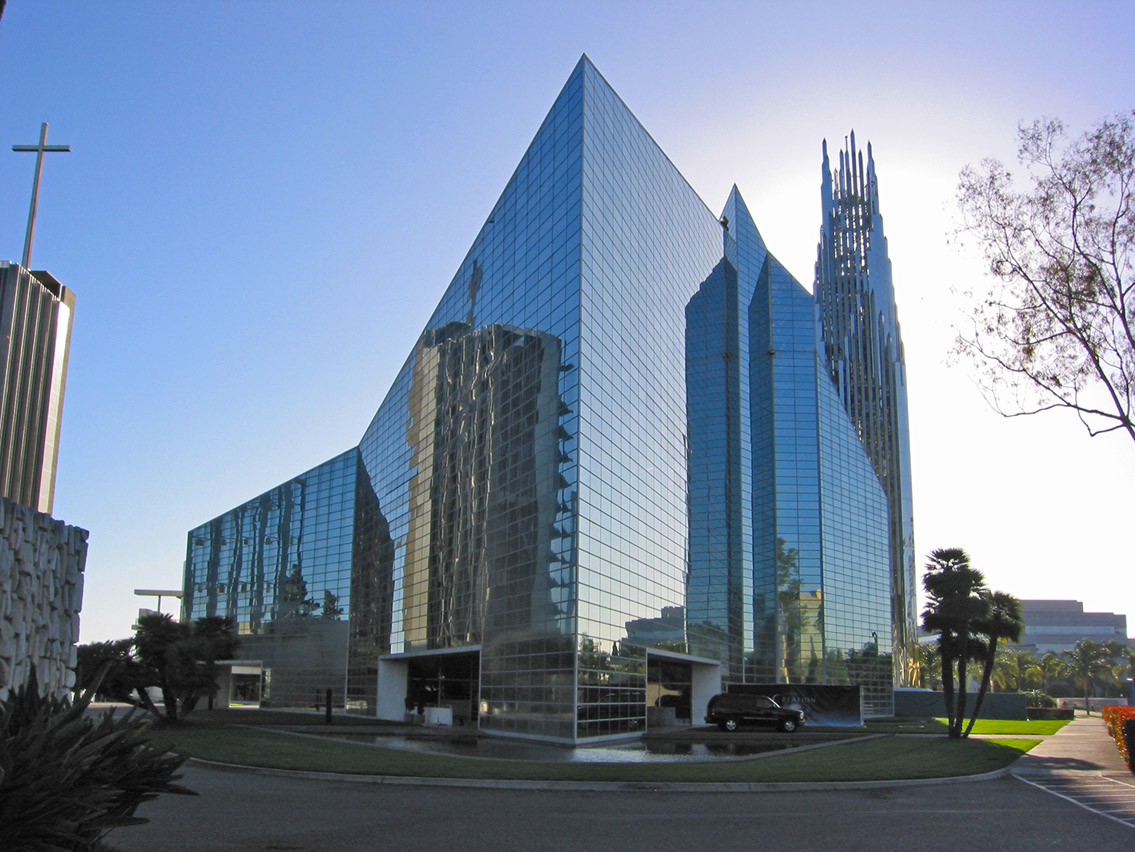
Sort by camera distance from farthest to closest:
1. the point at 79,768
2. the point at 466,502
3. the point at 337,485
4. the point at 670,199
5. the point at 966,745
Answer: the point at 337,485, the point at 670,199, the point at 466,502, the point at 966,745, the point at 79,768

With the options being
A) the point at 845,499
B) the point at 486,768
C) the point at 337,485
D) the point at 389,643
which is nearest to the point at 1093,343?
the point at 486,768

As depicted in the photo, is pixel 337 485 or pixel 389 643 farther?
pixel 337 485

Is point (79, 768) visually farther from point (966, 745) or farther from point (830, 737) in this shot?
point (830, 737)

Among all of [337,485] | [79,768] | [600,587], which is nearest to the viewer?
[79,768]

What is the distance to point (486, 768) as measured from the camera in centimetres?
2030

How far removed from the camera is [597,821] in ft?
43.5

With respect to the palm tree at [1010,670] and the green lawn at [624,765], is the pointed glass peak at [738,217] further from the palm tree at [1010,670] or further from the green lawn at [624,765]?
the palm tree at [1010,670]

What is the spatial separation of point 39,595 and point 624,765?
1385 centimetres

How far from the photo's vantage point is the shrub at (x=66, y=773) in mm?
6859

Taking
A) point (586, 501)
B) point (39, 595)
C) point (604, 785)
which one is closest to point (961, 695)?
point (586, 501)

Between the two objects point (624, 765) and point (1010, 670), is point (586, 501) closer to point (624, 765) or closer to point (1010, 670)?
point (624, 765)

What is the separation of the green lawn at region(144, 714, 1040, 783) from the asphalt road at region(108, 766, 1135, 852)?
5.49ft

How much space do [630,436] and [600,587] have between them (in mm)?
7815

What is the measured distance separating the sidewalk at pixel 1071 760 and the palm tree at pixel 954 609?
402 cm
